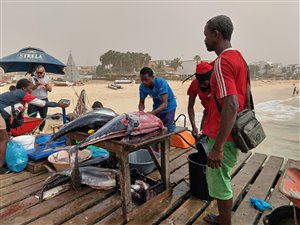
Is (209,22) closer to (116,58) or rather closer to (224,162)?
(224,162)

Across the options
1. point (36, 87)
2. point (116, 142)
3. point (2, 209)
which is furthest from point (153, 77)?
point (36, 87)

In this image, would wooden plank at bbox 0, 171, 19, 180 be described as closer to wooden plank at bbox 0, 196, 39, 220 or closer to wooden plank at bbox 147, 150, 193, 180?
wooden plank at bbox 0, 196, 39, 220

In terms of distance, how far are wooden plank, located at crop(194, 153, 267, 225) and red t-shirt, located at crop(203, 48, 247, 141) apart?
1081 mm

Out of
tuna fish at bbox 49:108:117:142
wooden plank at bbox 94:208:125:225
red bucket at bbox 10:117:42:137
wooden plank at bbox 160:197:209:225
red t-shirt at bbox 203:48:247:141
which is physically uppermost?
red t-shirt at bbox 203:48:247:141

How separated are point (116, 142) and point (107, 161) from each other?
1.45 metres

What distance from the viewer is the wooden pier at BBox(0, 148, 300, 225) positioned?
2523mm

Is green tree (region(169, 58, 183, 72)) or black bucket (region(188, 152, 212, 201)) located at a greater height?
green tree (region(169, 58, 183, 72))

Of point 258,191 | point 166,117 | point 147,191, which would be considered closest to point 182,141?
point 166,117

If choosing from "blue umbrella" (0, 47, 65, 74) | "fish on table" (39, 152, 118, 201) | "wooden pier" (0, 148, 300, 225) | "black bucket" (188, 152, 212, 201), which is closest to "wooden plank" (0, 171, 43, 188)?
"wooden pier" (0, 148, 300, 225)

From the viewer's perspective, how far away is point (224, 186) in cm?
217

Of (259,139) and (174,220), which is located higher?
(259,139)

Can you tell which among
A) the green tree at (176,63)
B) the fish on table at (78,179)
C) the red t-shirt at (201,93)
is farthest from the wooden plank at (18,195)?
the green tree at (176,63)

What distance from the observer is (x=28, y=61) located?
238 inches

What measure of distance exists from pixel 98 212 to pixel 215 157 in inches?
59.4
